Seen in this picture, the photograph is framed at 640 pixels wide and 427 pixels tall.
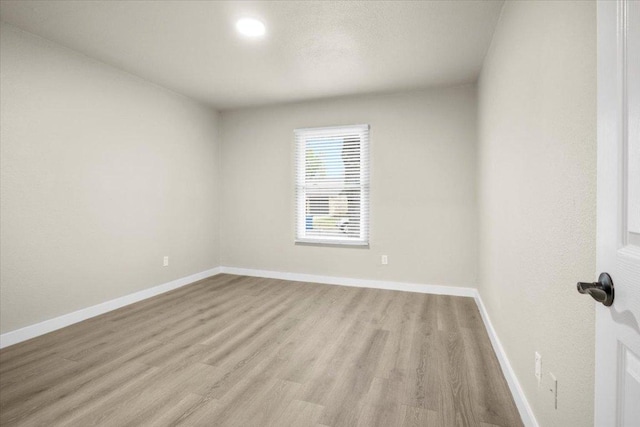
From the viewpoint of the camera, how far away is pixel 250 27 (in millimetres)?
2582

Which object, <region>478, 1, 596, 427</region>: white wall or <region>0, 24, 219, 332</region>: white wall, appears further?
<region>0, 24, 219, 332</region>: white wall

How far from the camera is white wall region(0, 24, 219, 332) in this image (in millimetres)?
2598

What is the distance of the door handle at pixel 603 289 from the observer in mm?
728

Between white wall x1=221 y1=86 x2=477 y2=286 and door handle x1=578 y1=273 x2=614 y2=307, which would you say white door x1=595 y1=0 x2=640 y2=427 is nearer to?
door handle x1=578 y1=273 x2=614 y2=307

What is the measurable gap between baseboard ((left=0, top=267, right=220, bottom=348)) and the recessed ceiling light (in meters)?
3.12

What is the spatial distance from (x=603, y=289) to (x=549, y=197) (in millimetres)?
716

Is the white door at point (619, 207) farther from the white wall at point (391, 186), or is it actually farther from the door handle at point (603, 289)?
the white wall at point (391, 186)

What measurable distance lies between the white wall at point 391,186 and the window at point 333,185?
4.8 inches

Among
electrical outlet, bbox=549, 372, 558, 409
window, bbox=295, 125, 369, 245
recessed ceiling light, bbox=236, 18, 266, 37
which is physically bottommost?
electrical outlet, bbox=549, 372, 558, 409

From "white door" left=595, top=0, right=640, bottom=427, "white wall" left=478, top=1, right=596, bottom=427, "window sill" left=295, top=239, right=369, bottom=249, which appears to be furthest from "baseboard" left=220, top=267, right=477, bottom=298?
"white door" left=595, top=0, right=640, bottom=427

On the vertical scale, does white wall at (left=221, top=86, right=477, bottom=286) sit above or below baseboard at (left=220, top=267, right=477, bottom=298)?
above

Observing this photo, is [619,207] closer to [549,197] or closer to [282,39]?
[549,197]

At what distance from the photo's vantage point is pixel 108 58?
3.19 metres

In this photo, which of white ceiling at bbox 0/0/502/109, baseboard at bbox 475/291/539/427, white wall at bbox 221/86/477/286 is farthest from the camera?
white wall at bbox 221/86/477/286
